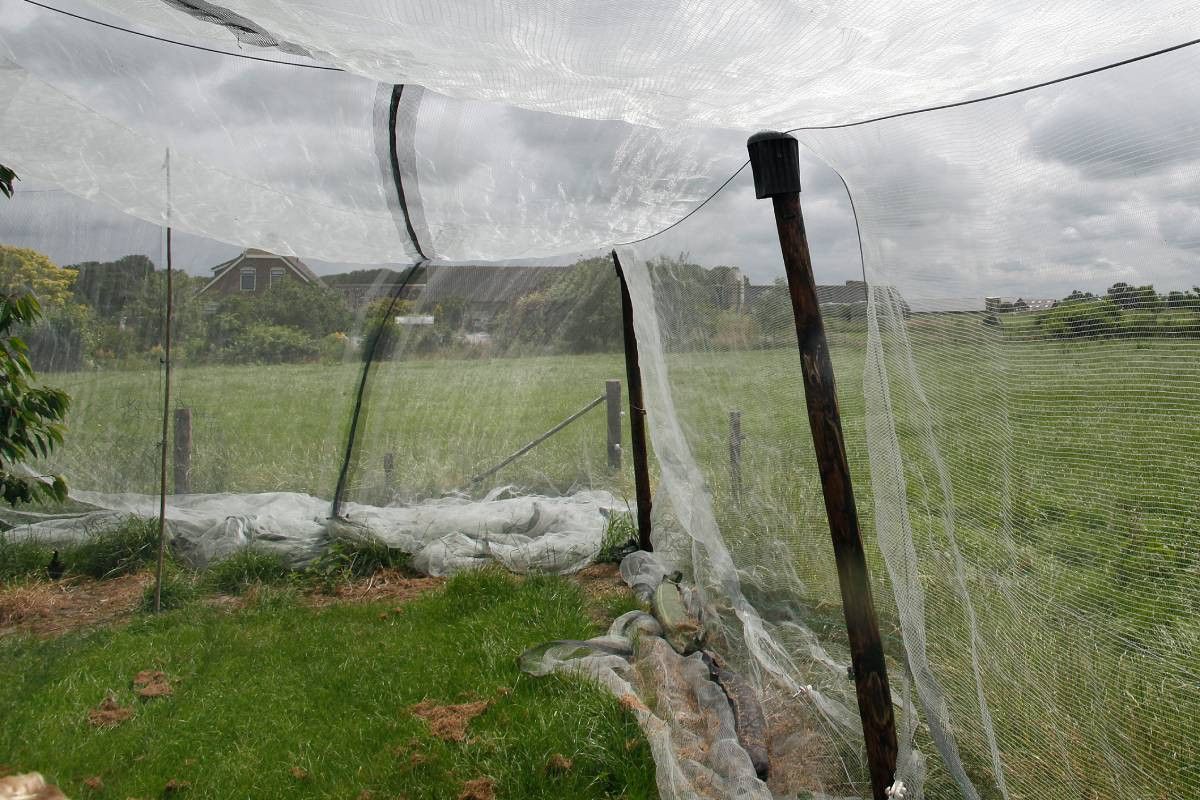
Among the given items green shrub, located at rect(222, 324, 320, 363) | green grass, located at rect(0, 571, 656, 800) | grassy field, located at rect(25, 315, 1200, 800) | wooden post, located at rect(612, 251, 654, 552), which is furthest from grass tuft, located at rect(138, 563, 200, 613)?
grassy field, located at rect(25, 315, 1200, 800)

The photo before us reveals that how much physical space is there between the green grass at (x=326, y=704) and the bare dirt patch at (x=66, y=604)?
0.76 ft

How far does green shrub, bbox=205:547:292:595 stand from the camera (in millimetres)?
4250

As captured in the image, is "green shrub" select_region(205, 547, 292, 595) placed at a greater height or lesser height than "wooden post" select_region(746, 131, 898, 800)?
lesser

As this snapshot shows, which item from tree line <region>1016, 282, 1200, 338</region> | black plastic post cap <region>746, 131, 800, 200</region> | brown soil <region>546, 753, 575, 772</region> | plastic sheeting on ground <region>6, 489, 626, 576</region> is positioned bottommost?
brown soil <region>546, 753, 575, 772</region>

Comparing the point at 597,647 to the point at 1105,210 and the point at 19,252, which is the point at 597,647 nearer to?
the point at 1105,210

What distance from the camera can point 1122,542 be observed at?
1.31 metres

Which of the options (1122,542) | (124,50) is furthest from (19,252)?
(1122,542)

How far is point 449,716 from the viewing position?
2666 mm

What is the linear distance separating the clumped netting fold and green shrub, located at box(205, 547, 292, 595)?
21 centimetres

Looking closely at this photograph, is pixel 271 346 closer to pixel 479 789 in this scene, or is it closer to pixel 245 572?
pixel 245 572

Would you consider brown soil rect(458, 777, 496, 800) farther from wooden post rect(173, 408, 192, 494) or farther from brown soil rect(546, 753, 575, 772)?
wooden post rect(173, 408, 192, 494)

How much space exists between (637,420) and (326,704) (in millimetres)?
2186

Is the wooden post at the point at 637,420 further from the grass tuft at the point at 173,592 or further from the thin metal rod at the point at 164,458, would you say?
the grass tuft at the point at 173,592

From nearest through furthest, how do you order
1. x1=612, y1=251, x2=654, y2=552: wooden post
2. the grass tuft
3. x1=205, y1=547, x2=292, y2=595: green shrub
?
1. the grass tuft
2. x1=205, y1=547, x2=292, y2=595: green shrub
3. x1=612, y1=251, x2=654, y2=552: wooden post
